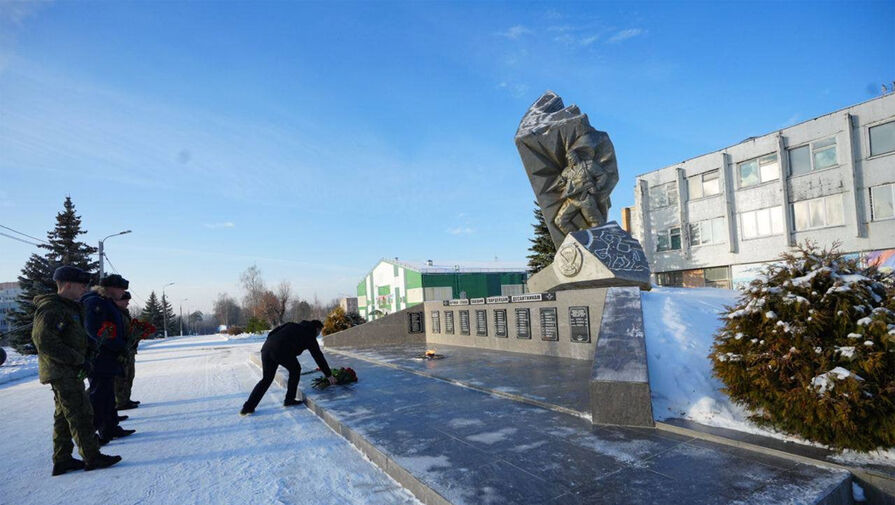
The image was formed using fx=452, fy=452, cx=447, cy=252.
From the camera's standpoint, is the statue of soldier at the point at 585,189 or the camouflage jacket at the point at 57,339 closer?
the camouflage jacket at the point at 57,339

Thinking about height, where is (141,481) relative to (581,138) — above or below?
below

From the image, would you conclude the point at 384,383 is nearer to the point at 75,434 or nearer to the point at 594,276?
the point at 75,434

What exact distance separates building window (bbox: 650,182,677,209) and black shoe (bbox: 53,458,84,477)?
3031cm

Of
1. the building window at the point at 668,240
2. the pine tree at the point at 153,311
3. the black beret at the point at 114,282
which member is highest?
the building window at the point at 668,240

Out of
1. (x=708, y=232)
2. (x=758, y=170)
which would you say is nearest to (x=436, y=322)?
(x=708, y=232)

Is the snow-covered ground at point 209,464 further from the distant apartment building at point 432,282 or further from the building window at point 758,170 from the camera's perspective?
the distant apartment building at point 432,282

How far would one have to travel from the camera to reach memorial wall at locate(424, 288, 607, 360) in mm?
9289

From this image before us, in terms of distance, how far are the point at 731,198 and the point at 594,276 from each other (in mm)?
20037

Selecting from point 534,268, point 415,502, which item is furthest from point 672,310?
point 534,268

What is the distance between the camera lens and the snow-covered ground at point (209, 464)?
12.3ft

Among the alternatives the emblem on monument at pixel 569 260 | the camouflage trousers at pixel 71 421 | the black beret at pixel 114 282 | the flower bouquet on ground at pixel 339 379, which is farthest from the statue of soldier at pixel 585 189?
the camouflage trousers at pixel 71 421

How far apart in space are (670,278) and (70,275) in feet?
100

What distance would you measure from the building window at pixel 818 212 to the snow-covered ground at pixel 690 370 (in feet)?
62.4

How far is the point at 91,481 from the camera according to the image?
4211 millimetres
